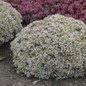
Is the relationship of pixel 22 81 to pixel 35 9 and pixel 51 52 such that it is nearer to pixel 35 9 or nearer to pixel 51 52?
pixel 51 52

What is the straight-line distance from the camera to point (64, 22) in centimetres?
425

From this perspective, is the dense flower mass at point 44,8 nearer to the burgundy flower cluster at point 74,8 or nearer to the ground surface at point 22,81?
the burgundy flower cluster at point 74,8

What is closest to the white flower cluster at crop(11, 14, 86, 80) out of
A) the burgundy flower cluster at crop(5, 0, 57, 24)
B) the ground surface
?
the ground surface

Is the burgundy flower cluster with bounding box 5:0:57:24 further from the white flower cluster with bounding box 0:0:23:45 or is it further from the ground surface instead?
the ground surface

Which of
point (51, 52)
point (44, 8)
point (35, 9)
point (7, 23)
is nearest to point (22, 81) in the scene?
point (51, 52)

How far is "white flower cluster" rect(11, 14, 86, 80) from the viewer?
12.3 feet

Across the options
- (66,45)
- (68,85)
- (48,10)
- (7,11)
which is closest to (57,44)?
(66,45)

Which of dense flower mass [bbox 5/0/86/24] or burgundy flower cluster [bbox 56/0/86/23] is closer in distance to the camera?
burgundy flower cluster [bbox 56/0/86/23]

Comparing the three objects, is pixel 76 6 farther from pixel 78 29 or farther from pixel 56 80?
pixel 56 80

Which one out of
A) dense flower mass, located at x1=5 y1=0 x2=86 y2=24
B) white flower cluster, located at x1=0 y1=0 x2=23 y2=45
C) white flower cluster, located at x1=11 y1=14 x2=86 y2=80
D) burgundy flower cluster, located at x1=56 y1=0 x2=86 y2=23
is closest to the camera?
white flower cluster, located at x1=11 y1=14 x2=86 y2=80

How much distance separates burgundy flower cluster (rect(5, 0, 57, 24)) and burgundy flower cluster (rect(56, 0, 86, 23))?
0.26 meters

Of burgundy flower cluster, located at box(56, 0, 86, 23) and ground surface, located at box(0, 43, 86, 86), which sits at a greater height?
burgundy flower cluster, located at box(56, 0, 86, 23)

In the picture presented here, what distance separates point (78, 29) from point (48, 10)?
6.14ft

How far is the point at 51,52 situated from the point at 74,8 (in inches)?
89.1
